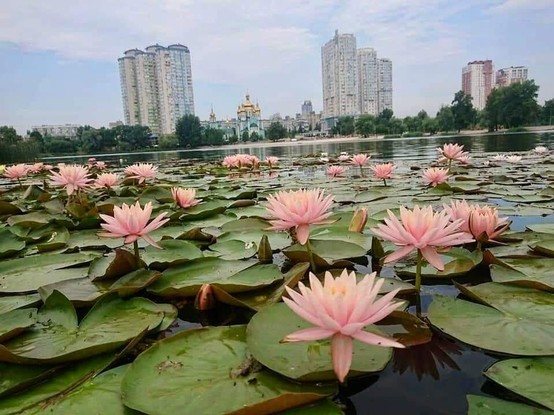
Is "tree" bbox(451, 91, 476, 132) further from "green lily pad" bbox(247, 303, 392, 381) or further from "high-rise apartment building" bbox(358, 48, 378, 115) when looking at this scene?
"high-rise apartment building" bbox(358, 48, 378, 115)

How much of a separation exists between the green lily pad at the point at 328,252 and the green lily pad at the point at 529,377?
0.69m

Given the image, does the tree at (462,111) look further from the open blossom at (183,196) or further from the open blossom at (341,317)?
the open blossom at (341,317)

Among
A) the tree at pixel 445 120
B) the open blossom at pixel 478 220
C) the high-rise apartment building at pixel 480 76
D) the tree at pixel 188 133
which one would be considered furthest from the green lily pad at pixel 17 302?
the high-rise apartment building at pixel 480 76

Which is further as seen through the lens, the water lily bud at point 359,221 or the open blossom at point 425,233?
the water lily bud at point 359,221

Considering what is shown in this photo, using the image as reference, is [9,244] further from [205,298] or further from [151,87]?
[151,87]

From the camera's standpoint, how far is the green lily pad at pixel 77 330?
843 mm

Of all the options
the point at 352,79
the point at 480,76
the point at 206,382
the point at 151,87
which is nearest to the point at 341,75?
the point at 352,79

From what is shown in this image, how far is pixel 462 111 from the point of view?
4634 centimetres

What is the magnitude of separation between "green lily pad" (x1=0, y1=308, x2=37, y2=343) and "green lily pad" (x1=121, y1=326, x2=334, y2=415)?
1.28 ft

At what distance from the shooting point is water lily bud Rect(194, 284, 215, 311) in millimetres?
1134

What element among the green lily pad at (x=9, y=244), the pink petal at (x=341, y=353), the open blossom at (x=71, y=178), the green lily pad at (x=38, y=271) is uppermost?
the open blossom at (x=71, y=178)

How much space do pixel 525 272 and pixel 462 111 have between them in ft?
168

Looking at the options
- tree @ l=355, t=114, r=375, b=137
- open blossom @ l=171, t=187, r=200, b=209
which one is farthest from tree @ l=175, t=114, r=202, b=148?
open blossom @ l=171, t=187, r=200, b=209

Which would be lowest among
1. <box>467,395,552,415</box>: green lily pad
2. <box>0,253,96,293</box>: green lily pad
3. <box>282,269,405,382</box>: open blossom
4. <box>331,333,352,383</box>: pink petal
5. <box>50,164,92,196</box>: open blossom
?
<box>467,395,552,415</box>: green lily pad
